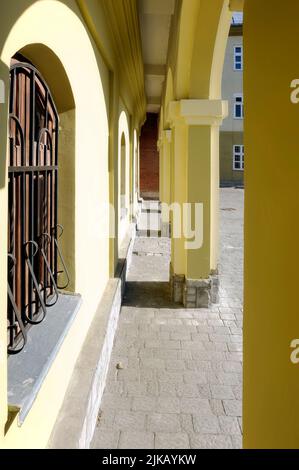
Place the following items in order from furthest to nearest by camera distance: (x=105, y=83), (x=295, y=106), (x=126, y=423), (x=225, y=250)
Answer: (x=225, y=250), (x=105, y=83), (x=126, y=423), (x=295, y=106)

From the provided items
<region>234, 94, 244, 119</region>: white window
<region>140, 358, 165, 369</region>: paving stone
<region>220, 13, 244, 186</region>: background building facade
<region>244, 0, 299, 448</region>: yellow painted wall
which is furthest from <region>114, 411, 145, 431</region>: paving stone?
<region>234, 94, 244, 119</region>: white window

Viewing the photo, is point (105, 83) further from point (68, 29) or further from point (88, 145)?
point (68, 29)

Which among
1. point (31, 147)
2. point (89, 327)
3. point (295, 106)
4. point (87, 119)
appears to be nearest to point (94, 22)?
point (87, 119)

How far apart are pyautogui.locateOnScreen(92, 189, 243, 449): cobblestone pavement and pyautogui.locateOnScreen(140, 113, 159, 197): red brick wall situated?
54.3ft

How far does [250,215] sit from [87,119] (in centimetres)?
243

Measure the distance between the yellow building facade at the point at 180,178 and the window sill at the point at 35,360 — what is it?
0.04 feet

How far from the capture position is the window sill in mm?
1899

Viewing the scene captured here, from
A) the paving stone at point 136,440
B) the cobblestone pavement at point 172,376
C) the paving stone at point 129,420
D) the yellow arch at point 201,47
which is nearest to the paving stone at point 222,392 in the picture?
the cobblestone pavement at point 172,376

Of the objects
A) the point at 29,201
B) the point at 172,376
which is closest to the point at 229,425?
the point at 172,376

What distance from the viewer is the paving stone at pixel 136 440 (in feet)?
9.85

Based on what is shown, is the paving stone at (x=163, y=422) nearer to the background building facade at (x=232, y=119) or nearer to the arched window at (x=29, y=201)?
the arched window at (x=29, y=201)

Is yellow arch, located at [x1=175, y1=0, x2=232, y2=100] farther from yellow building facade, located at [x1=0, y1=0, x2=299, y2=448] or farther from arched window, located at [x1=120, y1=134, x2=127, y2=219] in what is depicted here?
arched window, located at [x1=120, y1=134, x2=127, y2=219]

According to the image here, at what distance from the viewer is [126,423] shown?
10.8 ft

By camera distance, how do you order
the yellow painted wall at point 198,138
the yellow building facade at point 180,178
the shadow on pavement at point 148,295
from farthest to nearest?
the shadow on pavement at point 148,295
the yellow painted wall at point 198,138
the yellow building facade at point 180,178
